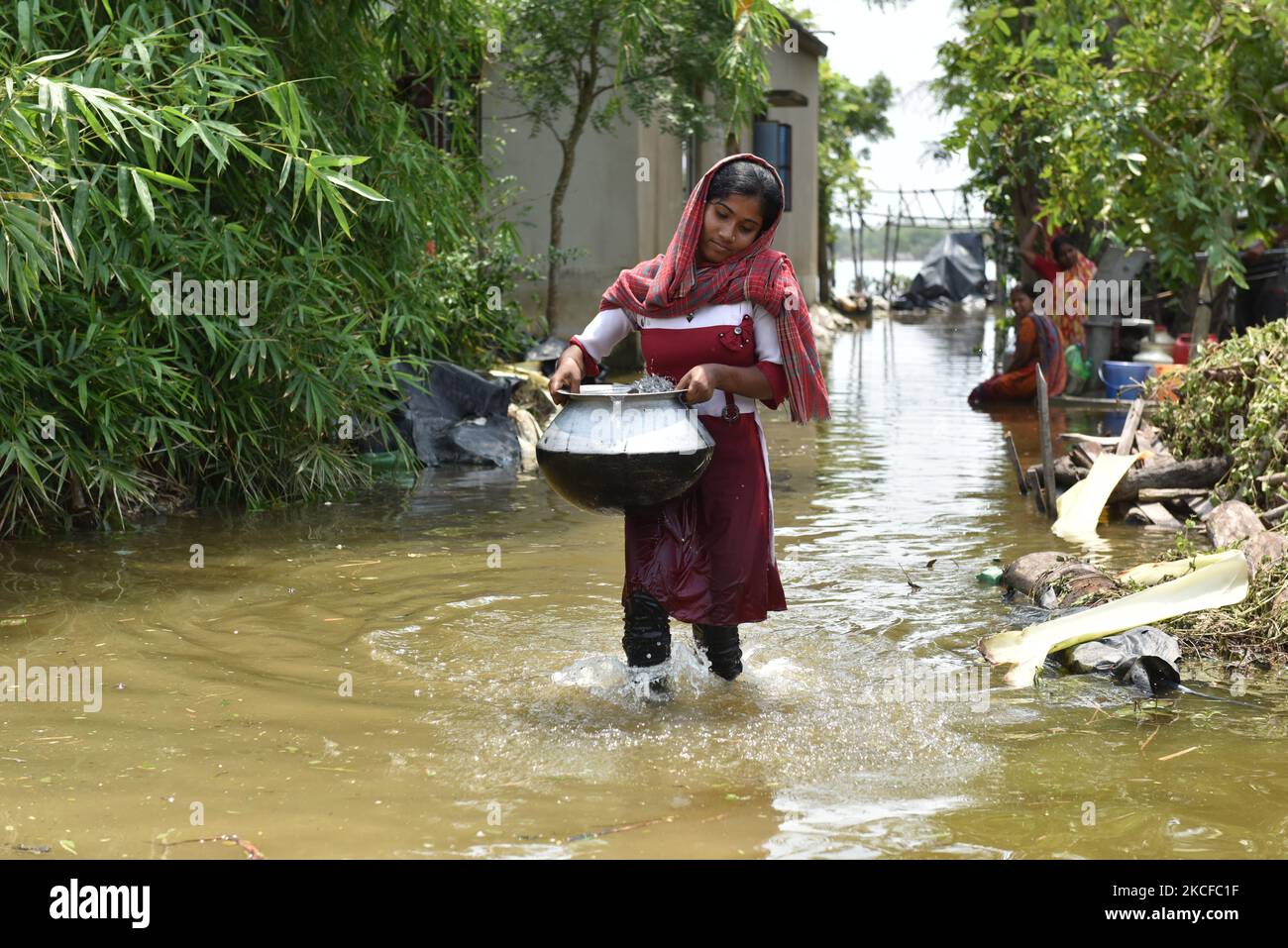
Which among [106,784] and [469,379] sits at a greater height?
[469,379]

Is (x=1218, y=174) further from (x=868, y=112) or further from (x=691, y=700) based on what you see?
(x=868, y=112)

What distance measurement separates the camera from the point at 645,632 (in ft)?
13.9

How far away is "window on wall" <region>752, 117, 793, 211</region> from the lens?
73.2 feet

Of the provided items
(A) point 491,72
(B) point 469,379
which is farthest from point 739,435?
(A) point 491,72

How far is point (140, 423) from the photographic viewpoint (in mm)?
6734

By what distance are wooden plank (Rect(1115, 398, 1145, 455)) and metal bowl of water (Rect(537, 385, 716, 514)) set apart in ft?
16.3

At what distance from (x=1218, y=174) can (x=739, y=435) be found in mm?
7347

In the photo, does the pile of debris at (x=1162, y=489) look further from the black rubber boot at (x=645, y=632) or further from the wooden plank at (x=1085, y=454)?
the black rubber boot at (x=645, y=632)

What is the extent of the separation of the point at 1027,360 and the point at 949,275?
23763mm

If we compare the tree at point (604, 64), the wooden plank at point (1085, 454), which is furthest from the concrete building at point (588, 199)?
the wooden plank at point (1085, 454)

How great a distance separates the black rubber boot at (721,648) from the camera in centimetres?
433

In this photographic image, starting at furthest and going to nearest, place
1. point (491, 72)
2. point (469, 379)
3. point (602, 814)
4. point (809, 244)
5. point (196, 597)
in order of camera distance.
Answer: point (809, 244), point (491, 72), point (469, 379), point (196, 597), point (602, 814)

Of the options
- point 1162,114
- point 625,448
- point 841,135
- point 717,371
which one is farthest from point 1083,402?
point 841,135

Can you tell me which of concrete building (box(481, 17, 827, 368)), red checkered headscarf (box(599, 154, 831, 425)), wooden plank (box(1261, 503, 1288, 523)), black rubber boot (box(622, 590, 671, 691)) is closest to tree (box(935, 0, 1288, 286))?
wooden plank (box(1261, 503, 1288, 523))
